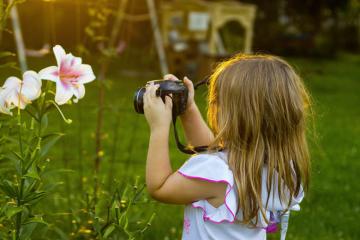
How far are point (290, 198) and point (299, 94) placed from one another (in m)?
0.29

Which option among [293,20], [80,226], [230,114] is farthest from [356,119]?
[293,20]

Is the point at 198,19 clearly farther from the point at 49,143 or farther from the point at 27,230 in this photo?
the point at 27,230

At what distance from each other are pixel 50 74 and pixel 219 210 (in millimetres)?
570

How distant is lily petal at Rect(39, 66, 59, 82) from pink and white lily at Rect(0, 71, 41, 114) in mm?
41

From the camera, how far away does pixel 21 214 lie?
6.73 ft

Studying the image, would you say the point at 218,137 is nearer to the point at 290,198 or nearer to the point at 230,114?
the point at 230,114

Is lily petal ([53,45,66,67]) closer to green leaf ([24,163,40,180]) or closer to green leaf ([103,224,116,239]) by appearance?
green leaf ([24,163,40,180])

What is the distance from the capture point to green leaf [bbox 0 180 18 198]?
1963 mm

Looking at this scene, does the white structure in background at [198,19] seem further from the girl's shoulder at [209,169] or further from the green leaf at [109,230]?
the girl's shoulder at [209,169]

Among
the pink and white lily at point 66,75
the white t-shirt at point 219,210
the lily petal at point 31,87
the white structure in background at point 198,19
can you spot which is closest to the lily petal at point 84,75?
the pink and white lily at point 66,75

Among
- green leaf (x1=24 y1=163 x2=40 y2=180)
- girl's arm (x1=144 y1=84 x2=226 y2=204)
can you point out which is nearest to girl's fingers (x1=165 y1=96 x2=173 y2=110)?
girl's arm (x1=144 y1=84 x2=226 y2=204)

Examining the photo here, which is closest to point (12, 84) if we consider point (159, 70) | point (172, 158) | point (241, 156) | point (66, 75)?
point (66, 75)

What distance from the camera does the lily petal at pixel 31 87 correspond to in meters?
2.00

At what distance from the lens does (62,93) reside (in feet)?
6.42
